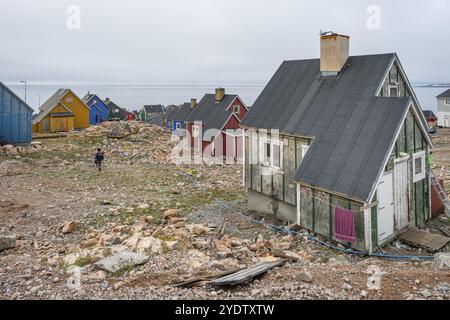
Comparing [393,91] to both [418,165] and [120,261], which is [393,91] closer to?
[418,165]

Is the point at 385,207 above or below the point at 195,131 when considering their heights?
below

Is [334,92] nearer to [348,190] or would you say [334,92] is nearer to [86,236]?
[348,190]

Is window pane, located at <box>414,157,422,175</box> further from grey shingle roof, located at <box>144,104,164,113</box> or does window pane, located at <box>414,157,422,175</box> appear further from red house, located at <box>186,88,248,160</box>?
grey shingle roof, located at <box>144,104,164,113</box>

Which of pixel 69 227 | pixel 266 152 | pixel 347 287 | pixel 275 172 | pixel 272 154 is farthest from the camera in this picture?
pixel 266 152

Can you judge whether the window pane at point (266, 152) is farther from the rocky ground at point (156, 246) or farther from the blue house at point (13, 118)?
the blue house at point (13, 118)

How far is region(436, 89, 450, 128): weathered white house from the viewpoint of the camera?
241ft

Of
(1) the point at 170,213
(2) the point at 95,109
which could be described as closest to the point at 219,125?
(1) the point at 170,213

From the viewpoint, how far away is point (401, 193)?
1446 centimetres

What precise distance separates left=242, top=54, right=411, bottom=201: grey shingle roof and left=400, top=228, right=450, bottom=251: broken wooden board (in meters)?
3.38

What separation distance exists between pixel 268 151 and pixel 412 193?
6.38 m

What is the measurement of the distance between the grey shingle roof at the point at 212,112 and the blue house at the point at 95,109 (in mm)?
33140

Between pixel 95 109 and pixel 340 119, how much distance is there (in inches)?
2609

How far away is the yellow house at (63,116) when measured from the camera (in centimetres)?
5456

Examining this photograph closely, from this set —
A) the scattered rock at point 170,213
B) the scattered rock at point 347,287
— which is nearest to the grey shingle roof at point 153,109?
the scattered rock at point 170,213
